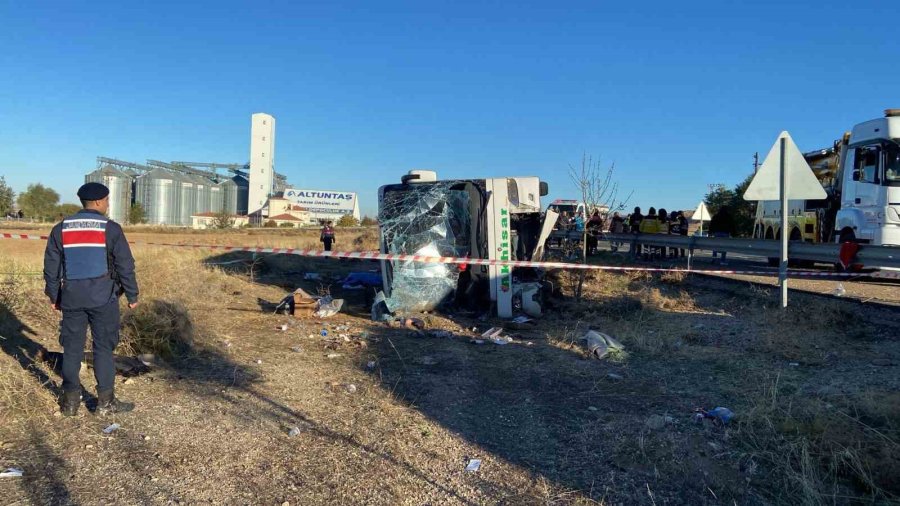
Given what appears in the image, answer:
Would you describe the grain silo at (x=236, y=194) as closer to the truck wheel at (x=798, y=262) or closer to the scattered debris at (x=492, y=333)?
the truck wheel at (x=798, y=262)

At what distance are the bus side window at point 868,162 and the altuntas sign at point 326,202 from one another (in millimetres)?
74694

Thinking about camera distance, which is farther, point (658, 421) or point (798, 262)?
point (798, 262)

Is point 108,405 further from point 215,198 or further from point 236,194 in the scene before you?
point 236,194

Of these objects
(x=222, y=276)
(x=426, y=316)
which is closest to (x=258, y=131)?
(x=222, y=276)

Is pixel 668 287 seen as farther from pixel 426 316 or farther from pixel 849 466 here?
pixel 849 466

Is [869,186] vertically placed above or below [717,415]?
above

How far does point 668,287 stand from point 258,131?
70.4 meters

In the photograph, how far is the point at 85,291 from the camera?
4410 millimetres

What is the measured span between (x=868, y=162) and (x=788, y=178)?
6264 millimetres

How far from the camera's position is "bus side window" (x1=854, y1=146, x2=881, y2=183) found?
11.8 metres

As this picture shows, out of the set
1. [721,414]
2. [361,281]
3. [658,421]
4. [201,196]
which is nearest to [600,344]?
[721,414]

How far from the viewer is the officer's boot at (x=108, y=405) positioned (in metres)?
4.35

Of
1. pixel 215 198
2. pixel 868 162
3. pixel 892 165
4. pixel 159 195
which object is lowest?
pixel 892 165

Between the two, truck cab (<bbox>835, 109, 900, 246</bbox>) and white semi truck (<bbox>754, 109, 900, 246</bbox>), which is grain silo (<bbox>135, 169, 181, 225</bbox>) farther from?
truck cab (<bbox>835, 109, 900, 246</bbox>)
